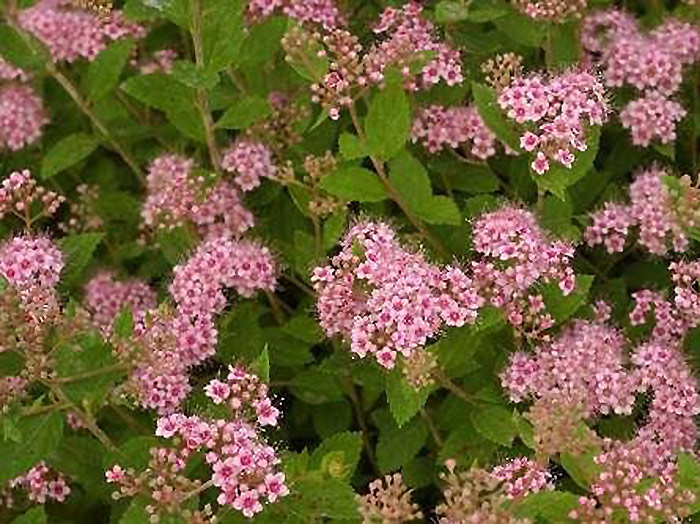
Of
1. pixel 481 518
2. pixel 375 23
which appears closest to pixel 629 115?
pixel 375 23

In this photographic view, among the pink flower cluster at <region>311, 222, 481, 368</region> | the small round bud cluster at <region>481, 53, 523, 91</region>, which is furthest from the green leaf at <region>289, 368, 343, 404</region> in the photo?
the small round bud cluster at <region>481, 53, 523, 91</region>

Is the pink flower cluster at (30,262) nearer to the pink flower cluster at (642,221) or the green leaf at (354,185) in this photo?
the green leaf at (354,185)

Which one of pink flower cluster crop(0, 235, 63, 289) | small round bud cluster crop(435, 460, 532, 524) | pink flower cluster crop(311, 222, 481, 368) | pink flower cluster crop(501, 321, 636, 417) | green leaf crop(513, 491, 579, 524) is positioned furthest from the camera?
pink flower cluster crop(0, 235, 63, 289)

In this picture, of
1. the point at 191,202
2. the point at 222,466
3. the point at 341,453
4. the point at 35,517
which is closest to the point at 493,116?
the point at 191,202

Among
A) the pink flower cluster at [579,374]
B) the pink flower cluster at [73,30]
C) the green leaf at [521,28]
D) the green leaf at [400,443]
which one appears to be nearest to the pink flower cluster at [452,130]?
the green leaf at [521,28]

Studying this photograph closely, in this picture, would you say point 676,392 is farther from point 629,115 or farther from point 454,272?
point 629,115

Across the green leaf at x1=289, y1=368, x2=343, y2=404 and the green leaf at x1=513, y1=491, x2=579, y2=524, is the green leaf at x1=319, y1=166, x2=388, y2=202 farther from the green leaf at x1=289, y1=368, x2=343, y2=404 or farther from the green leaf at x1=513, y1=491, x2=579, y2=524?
the green leaf at x1=513, y1=491, x2=579, y2=524

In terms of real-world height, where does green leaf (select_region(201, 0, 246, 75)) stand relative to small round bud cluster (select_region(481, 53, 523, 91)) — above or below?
below
